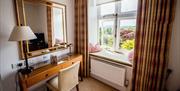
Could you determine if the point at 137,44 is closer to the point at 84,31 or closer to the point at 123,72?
the point at 123,72

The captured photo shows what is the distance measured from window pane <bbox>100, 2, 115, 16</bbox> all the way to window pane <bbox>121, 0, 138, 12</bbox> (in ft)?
0.90

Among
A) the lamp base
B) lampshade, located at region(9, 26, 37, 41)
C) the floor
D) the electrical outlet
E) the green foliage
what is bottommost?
the floor

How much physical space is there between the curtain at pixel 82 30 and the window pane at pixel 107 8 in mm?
605

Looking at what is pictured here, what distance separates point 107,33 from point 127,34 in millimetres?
601

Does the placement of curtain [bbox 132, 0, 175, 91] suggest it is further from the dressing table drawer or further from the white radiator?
the dressing table drawer

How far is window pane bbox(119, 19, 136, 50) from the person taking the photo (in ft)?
7.49

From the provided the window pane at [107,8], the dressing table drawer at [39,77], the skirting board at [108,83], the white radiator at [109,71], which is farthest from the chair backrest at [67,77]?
the window pane at [107,8]

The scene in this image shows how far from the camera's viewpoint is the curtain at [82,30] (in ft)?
7.95

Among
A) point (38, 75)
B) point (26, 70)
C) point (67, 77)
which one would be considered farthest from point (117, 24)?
point (26, 70)

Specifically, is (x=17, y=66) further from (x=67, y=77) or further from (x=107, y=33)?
(x=107, y=33)

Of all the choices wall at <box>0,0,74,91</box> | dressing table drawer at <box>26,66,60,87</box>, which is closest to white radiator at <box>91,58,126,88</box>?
dressing table drawer at <box>26,66,60,87</box>

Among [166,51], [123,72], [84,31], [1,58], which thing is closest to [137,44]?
[166,51]

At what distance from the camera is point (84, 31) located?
247 cm

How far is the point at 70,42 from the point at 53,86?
1.18 m
